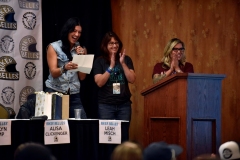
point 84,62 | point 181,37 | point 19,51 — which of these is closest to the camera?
point 84,62

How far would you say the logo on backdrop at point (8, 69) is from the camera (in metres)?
6.93

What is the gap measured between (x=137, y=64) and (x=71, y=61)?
2000 millimetres

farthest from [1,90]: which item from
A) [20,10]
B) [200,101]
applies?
[200,101]

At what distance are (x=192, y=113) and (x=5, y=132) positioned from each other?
5.63 ft

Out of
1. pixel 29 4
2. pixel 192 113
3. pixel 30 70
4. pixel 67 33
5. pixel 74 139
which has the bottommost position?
pixel 74 139

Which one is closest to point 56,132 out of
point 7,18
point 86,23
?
point 7,18

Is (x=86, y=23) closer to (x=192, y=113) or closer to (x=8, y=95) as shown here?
(x=8, y=95)

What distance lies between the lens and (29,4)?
714 cm

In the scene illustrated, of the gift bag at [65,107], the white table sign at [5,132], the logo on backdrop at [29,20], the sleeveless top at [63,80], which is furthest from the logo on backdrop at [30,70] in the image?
the white table sign at [5,132]

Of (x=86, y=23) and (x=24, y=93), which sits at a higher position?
(x=86, y=23)

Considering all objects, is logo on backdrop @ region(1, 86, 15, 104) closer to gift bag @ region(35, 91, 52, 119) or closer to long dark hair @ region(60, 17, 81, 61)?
long dark hair @ region(60, 17, 81, 61)

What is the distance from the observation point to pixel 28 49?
7121 mm

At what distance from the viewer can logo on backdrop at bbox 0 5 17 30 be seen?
22.8ft

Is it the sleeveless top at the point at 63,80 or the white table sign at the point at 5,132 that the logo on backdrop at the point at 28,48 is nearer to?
the sleeveless top at the point at 63,80
